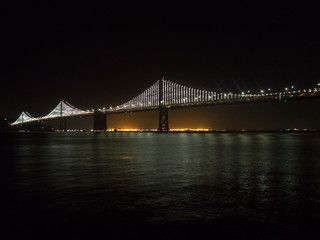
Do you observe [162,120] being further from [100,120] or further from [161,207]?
[161,207]

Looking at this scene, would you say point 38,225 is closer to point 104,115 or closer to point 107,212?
point 107,212

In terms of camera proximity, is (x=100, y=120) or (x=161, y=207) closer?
(x=161, y=207)

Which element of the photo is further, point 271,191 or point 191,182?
point 191,182

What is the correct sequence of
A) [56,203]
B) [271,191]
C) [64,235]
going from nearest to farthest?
[64,235] → [56,203] → [271,191]

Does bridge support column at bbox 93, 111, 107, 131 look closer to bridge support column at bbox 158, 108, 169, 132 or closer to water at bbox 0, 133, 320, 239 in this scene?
bridge support column at bbox 158, 108, 169, 132

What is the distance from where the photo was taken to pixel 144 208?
4375 millimetres

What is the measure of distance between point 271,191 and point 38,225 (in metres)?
3.95

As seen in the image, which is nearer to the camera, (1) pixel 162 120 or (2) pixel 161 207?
(2) pixel 161 207

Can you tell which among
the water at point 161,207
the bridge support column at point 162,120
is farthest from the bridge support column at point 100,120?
the water at point 161,207

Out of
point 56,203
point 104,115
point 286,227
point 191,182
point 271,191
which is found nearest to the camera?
point 286,227

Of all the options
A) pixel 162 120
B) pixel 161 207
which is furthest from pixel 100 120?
pixel 161 207

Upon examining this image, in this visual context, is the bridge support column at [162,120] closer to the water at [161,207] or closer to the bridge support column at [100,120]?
the bridge support column at [100,120]

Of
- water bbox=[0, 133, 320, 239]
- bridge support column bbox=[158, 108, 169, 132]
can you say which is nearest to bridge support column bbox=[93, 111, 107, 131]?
bridge support column bbox=[158, 108, 169, 132]

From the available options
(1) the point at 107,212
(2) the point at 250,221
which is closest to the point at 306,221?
(2) the point at 250,221
